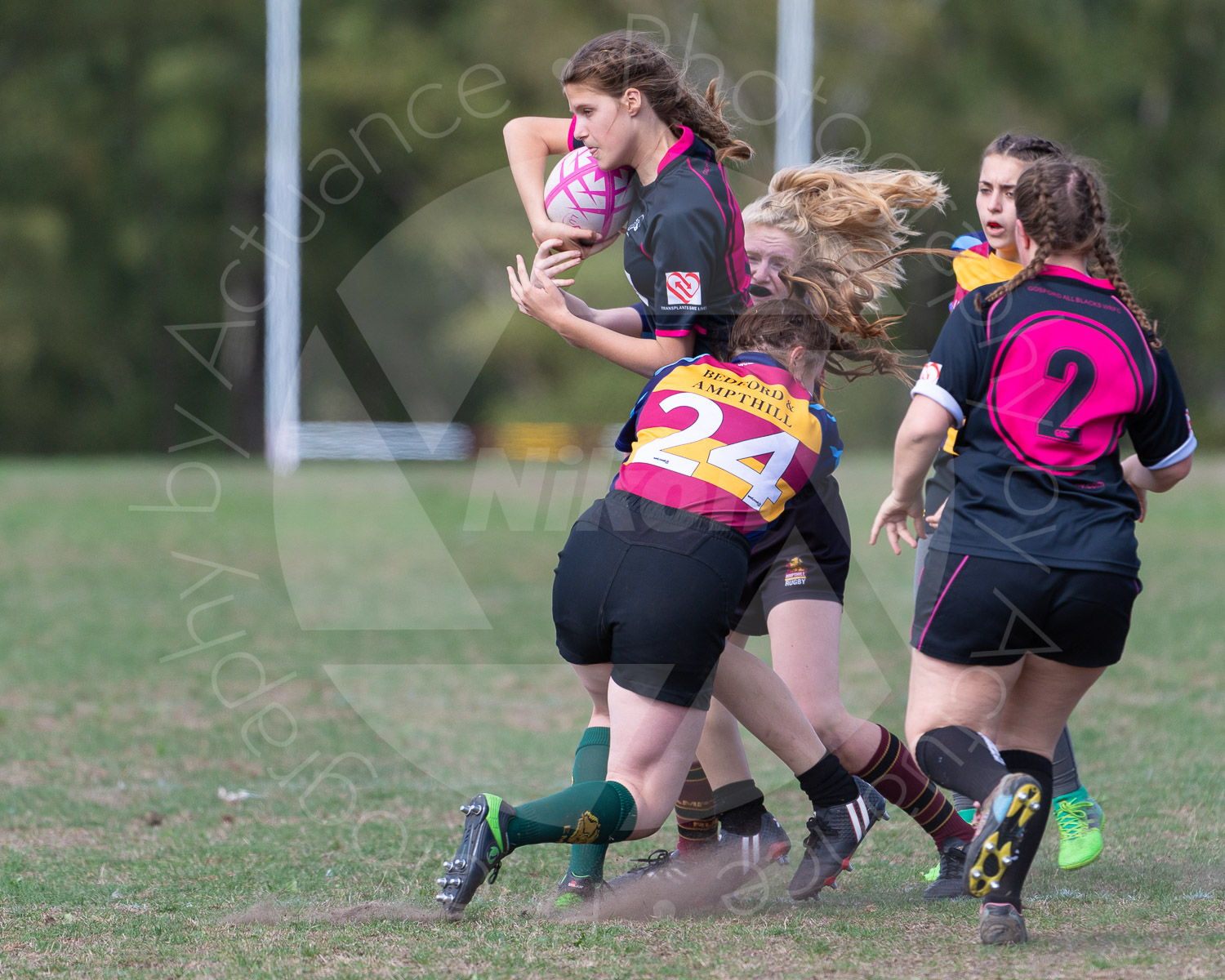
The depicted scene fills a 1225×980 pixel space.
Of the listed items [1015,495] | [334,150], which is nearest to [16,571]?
[1015,495]

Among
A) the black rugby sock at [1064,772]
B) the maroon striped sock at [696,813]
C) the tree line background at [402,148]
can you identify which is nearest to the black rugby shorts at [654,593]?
the maroon striped sock at [696,813]

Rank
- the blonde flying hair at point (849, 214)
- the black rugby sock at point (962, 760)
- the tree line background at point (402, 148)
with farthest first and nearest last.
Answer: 1. the tree line background at point (402, 148)
2. the blonde flying hair at point (849, 214)
3. the black rugby sock at point (962, 760)

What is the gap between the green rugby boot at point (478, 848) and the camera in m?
3.29

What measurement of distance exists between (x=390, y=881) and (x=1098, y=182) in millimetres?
2634

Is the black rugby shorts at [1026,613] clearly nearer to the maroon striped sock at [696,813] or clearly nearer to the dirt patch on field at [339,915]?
the maroon striped sock at [696,813]

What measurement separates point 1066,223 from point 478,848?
1984mm

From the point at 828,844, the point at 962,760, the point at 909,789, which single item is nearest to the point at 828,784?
the point at 828,844

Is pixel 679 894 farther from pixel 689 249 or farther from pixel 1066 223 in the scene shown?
pixel 1066 223

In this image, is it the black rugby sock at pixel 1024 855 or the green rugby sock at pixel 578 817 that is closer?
the black rugby sock at pixel 1024 855

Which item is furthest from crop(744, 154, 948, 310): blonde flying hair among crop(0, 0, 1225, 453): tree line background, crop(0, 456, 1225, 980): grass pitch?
crop(0, 0, 1225, 453): tree line background

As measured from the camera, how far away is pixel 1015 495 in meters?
3.35

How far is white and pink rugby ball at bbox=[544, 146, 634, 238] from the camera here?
13.2 ft

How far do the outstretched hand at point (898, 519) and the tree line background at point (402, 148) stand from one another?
25179 millimetres

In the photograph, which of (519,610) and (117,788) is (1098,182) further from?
(519,610)
